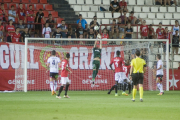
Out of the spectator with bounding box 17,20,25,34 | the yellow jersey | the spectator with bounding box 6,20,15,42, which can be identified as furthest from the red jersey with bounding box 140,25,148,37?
the yellow jersey

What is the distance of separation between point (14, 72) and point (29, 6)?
4555mm

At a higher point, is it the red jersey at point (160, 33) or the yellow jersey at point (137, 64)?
the red jersey at point (160, 33)

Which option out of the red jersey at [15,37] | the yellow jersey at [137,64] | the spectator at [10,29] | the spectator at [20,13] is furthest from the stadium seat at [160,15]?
the yellow jersey at [137,64]

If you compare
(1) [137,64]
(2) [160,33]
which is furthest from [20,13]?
(1) [137,64]

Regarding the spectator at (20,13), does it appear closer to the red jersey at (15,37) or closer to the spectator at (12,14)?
the spectator at (12,14)

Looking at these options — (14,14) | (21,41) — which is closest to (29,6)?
(14,14)

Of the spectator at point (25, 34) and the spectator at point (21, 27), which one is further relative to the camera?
the spectator at point (21, 27)

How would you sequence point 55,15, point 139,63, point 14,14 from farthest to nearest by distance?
point 55,15 < point 14,14 < point 139,63

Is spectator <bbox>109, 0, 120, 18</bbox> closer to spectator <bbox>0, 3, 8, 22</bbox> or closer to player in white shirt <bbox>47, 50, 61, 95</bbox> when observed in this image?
spectator <bbox>0, 3, 8, 22</bbox>

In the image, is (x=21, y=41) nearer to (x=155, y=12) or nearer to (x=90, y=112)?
(x=155, y=12)

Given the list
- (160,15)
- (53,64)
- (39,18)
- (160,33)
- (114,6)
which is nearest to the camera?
(53,64)

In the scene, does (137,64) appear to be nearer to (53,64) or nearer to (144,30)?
(53,64)

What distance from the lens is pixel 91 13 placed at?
24.0 m

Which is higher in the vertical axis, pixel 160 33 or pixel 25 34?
pixel 160 33
